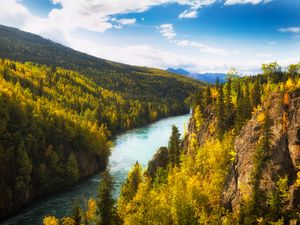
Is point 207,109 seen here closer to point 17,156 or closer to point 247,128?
point 247,128

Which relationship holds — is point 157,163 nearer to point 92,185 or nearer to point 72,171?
point 92,185

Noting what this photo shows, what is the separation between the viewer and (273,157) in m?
64.9

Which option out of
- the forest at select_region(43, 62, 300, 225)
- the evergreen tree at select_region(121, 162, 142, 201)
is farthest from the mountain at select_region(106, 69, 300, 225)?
the evergreen tree at select_region(121, 162, 142, 201)

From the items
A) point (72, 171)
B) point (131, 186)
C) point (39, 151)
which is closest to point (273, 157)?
point (131, 186)

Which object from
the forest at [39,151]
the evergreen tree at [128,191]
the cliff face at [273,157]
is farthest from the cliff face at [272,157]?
the forest at [39,151]

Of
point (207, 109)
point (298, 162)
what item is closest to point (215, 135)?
point (207, 109)

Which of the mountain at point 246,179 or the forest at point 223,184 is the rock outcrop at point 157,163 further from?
the mountain at point 246,179

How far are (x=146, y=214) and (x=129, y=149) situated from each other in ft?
315

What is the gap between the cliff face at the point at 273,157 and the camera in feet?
204

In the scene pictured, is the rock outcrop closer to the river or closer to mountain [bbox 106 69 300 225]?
the river

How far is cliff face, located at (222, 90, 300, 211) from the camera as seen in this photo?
62.3 metres

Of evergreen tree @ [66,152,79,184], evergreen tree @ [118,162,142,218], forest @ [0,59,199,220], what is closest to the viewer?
evergreen tree @ [118,162,142,218]

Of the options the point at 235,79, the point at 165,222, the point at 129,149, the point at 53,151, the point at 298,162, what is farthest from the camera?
the point at 129,149

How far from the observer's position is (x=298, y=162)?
61281mm
